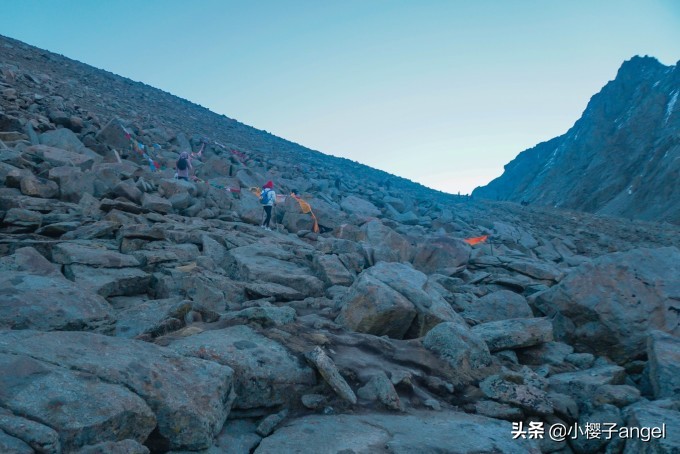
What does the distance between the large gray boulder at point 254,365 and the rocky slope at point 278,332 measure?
0.02 meters

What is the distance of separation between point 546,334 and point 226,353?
348cm

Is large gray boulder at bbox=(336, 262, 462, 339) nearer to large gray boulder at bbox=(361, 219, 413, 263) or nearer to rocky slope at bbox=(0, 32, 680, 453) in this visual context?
rocky slope at bbox=(0, 32, 680, 453)

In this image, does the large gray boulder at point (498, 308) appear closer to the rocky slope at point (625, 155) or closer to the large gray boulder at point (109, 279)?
the large gray boulder at point (109, 279)

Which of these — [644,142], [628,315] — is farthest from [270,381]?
[644,142]

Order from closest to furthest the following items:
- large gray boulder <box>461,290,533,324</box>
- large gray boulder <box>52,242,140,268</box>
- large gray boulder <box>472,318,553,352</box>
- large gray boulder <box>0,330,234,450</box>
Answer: large gray boulder <box>0,330,234,450</box>, large gray boulder <box>472,318,553,352</box>, large gray boulder <box>52,242,140,268</box>, large gray boulder <box>461,290,533,324</box>

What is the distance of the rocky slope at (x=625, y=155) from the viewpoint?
120ft

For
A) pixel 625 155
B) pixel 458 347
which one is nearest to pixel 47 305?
pixel 458 347

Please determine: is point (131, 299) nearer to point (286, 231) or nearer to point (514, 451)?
point (514, 451)

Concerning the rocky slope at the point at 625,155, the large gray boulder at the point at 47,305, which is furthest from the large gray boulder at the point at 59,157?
the rocky slope at the point at 625,155

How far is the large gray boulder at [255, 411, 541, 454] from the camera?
2.66 m

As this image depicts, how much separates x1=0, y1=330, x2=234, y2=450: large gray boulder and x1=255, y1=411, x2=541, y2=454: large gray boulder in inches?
15.3

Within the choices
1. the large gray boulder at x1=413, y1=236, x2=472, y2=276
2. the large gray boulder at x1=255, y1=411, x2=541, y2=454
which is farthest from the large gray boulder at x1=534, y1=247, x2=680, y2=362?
the large gray boulder at x1=413, y1=236, x2=472, y2=276

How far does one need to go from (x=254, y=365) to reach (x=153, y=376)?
0.79 meters

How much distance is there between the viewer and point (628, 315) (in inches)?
200
